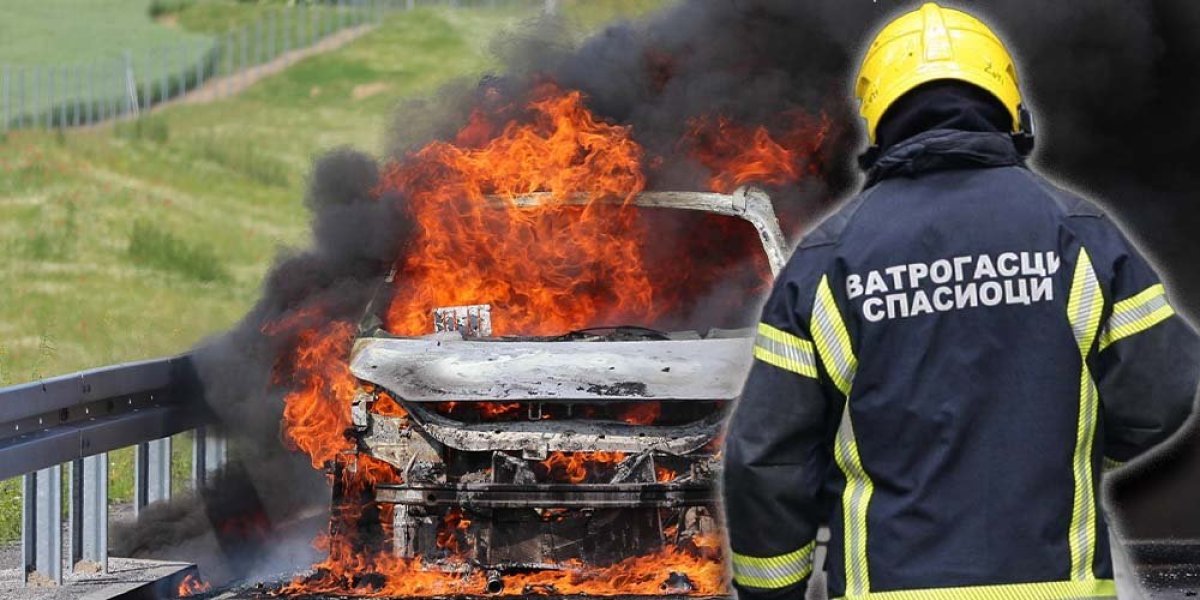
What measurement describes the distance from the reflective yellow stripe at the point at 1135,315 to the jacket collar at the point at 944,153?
33 cm

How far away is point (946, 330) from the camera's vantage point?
332 centimetres

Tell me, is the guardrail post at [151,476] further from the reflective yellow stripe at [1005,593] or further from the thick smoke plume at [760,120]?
the reflective yellow stripe at [1005,593]

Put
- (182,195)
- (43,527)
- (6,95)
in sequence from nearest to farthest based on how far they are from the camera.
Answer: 1. (43,527)
2. (182,195)
3. (6,95)

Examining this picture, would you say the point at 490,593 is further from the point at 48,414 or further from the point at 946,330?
the point at 946,330

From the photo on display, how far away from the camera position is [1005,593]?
3.26 m

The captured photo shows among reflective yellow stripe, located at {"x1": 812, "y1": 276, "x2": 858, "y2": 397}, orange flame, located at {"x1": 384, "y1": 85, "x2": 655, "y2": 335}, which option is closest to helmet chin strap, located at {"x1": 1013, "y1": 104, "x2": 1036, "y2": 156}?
reflective yellow stripe, located at {"x1": 812, "y1": 276, "x2": 858, "y2": 397}

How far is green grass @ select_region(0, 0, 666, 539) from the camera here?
72.3ft

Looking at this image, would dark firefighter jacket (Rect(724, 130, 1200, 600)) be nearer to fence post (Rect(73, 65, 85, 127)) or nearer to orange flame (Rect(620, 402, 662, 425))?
orange flame (Rect(620, 402, 662, 425))

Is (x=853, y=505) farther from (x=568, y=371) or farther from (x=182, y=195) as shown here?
(x=182, y=195)

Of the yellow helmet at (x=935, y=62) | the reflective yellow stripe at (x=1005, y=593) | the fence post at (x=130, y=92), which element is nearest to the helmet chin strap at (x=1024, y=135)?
the yellow helmet at (x=935, y=62)

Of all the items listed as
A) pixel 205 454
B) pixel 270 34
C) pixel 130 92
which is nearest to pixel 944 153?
pixel 205 454

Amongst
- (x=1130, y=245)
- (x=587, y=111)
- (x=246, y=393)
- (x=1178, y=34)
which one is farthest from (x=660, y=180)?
(x=1130, y=245)

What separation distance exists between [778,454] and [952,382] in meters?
0.33

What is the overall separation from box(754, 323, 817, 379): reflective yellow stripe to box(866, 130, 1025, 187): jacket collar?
13.9 inches
